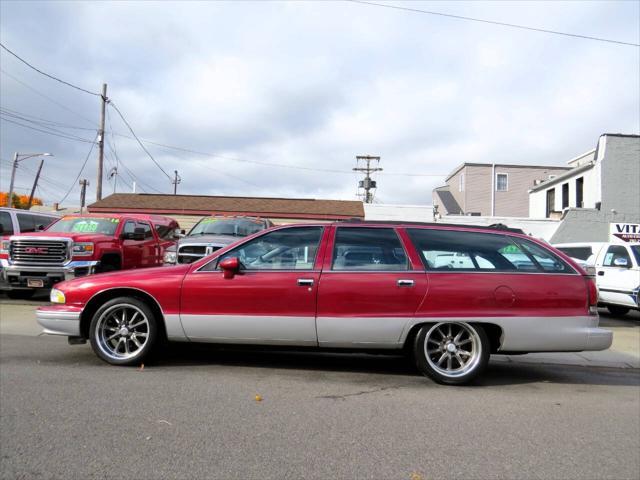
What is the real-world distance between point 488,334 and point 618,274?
722 cm

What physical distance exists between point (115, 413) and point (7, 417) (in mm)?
812

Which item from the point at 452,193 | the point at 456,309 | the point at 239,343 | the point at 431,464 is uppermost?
the point at 452,193

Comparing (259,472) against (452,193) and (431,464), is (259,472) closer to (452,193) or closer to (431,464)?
(431,464)

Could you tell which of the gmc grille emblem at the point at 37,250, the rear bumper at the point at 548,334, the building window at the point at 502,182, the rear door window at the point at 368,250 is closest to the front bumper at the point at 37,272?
the gmc grille emblem at the point at 37,250

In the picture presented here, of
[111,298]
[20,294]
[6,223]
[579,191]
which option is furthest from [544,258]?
[579,191]

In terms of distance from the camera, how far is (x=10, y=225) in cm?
1213

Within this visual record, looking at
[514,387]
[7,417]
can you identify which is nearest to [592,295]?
[514,387]

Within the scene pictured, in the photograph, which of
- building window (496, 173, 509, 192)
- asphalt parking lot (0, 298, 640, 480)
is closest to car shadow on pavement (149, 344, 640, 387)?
asphalt parking lot (0, 298, 640, 480)

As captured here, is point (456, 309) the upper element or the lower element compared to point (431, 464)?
upper

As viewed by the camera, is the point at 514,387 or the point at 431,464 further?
the point at 514,387

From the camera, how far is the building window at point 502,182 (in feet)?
112

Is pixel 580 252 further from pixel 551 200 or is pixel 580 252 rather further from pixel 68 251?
pixel 551 200

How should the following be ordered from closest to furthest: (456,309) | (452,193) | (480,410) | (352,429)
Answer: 1. (352,429)
2. (480,410)
3. (456,309)
4. (452,193)

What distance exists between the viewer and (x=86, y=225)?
10656 millimetres
